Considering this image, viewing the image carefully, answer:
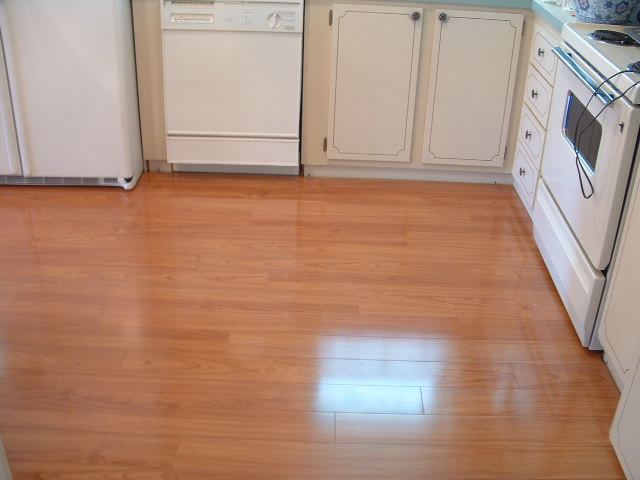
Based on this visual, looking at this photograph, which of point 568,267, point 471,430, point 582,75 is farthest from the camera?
point 568,267

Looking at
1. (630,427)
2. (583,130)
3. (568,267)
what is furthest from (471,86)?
(630,427)

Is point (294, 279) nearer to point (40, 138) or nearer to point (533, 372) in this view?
point (533, 372)

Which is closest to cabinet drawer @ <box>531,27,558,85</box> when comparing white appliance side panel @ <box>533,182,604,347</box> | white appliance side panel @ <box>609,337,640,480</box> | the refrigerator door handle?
white appliance side panel @ <box>533,182,604,347</box>

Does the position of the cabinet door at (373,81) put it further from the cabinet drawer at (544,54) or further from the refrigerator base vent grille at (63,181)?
the refrigerator base vent grille at (63,181)

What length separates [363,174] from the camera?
4086mm

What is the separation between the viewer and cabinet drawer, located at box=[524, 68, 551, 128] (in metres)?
3.31

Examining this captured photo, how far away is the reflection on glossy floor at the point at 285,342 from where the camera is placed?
2.27m

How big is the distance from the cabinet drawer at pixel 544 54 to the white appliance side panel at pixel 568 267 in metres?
0.47

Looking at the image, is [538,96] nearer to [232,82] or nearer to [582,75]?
[582,75]

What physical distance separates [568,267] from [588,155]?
16.9 inches

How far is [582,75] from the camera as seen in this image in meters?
2.70

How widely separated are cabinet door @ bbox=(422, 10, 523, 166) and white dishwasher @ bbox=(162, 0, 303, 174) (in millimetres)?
671

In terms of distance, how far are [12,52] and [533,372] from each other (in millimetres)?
2615

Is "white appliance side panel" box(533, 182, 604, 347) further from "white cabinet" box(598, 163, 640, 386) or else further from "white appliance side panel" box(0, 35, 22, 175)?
"white appliance side panel" box(0, 35, 22, 175)
